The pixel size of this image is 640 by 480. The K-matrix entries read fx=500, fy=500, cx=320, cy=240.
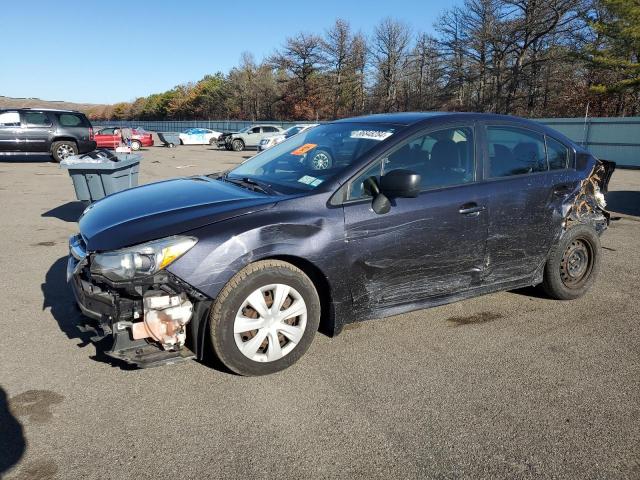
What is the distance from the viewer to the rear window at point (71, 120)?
60.8 feet

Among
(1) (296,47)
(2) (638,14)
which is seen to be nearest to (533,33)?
(2) (638,14)

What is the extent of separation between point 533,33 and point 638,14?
26.6 ft

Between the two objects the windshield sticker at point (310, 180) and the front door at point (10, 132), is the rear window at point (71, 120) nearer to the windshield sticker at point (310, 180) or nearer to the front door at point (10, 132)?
the front door at point (10, 132)

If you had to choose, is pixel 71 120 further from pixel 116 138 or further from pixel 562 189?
pixel 562 189

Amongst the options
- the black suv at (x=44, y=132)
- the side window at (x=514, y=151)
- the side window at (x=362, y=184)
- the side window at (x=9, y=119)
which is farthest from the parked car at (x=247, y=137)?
the side window at (x=362, y=184)

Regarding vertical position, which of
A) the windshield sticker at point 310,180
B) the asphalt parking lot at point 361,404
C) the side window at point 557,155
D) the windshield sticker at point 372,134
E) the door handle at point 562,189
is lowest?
the asphalt parking lot at point 361,404

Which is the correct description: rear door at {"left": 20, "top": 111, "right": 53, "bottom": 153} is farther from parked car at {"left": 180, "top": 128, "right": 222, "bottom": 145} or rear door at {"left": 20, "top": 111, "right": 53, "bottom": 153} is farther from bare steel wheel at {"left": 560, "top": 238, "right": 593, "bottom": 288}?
parked car at {"left": 180, "top": 128, "right": 222, "bottom": 145}

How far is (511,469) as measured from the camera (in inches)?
96.7

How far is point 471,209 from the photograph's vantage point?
3.90 m

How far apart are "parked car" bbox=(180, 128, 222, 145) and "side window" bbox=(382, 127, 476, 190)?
117 feet

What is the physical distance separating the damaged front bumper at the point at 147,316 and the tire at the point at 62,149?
58.4 feet

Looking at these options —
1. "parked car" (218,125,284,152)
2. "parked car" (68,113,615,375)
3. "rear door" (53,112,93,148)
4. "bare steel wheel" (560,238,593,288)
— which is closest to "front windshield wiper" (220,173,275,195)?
"parked car" (68,113,615,375)

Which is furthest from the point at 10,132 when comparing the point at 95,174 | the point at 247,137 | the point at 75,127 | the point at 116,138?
the point at 247,137

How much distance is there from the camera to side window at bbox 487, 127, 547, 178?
164 inches
